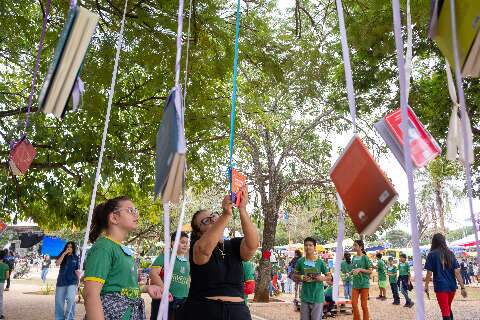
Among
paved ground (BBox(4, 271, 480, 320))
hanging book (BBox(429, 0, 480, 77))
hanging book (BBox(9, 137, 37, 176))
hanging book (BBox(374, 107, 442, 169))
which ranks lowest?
paved ground (BBox(4, 271, 480, 320))

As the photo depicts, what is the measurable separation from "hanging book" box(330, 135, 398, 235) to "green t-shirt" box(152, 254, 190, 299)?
3.69 metres

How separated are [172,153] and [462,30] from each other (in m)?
0.81

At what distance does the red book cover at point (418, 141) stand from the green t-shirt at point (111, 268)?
1.56 meters

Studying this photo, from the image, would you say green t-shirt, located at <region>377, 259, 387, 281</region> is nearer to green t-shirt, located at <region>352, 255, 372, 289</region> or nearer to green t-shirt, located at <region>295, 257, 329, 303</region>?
green t-shirt, located at <region>352, 255, 372, 289</region>

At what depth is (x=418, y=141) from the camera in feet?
5.10

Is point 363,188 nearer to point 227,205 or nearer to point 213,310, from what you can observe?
point 227,205

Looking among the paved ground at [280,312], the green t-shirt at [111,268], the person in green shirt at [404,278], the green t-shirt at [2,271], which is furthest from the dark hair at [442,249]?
the green t-shirt at [2,271]

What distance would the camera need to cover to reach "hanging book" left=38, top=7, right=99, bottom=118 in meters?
1.45

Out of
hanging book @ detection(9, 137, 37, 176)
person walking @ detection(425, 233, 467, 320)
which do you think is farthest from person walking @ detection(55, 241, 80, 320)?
person walking @ detection(425, 233, 467, 320)

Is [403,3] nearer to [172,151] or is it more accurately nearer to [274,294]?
[172,151]

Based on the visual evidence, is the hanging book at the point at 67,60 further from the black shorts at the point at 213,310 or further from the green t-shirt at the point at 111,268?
the black shorts at the point at 213,310

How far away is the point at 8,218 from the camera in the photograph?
37.9ft

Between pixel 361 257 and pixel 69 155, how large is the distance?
17.6ft

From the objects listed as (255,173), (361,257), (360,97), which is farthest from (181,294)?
(255,173)
